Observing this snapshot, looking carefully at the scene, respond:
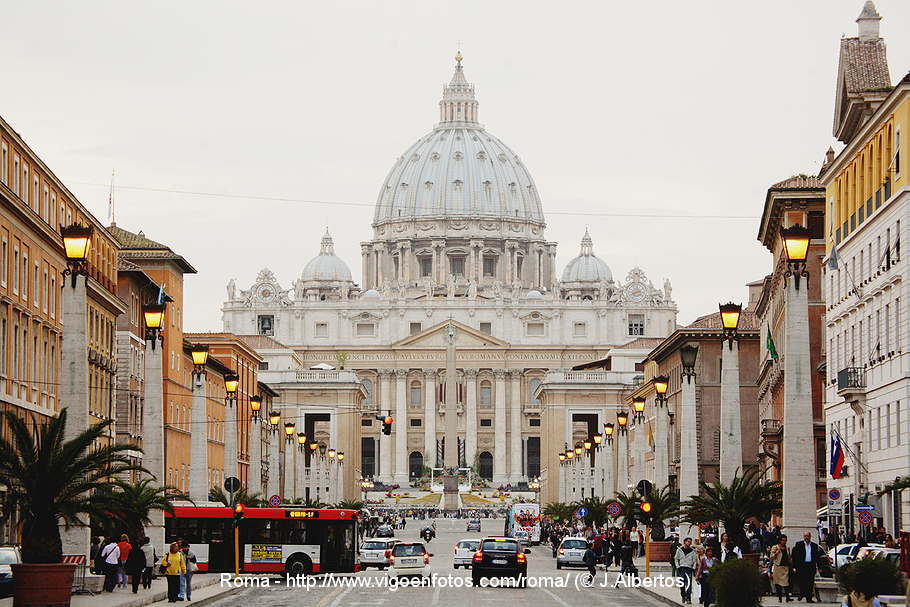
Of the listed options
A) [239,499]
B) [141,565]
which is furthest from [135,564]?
[239,499]

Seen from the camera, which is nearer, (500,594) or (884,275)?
(500,594)

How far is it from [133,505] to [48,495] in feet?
13.9

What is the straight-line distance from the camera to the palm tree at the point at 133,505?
120 ft

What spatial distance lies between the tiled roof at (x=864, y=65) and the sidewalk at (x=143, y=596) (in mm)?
23115

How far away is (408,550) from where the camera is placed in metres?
55.1

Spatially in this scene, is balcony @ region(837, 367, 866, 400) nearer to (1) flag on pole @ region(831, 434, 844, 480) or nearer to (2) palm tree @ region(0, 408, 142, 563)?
(1) flag on pole @ region(831, 434, 844, 480)

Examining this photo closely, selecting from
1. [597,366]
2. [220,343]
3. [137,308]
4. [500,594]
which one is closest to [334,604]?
[500,594]

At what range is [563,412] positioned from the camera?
178 m

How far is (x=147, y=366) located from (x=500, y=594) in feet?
30.8

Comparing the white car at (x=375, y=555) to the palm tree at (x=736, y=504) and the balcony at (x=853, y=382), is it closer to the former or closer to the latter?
the balcony at (x=853, y=382)

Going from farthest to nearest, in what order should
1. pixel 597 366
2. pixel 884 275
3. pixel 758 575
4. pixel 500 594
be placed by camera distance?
pixel 597 366 → pixel 884 275 → pixel 500 594 → pixel 758 575

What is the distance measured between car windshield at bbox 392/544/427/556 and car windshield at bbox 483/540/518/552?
403 cm

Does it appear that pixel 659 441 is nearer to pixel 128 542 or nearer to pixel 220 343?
pixel 128 542

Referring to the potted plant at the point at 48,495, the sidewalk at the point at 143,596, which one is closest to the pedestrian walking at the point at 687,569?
→ the sidewalk at the point at 143,596
